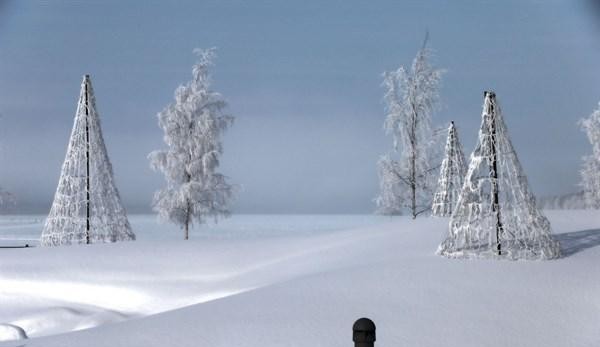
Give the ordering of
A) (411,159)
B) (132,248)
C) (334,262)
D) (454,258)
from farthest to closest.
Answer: (411,159) → (132,248) → (334,262) → (454,258)

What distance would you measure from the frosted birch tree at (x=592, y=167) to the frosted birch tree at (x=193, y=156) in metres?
15.1

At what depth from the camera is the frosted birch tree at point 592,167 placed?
1124 inches

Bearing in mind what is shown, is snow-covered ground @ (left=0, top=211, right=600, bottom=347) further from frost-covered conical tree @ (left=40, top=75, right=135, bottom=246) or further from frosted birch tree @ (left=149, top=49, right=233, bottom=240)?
frosted birch tree @ (left=149, top=49, right=233, bottom=240)

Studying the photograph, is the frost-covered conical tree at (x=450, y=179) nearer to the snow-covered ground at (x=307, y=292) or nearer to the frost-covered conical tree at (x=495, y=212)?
the snow-covered ground at (x=307, y=292)

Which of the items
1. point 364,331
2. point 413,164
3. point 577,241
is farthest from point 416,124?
point 364,331

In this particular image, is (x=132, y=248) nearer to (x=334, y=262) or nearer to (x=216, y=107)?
(x=334, y=262)

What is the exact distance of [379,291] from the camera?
10125 mm

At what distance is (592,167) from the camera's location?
29328 mm

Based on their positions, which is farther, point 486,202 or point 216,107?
point 216,107

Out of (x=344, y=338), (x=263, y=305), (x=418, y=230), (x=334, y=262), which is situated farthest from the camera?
(x=418, y=230)

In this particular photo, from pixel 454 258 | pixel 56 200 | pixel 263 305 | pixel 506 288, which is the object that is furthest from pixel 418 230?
pixel 56 200

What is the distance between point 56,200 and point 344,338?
1271 centimetres

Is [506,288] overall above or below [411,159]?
below

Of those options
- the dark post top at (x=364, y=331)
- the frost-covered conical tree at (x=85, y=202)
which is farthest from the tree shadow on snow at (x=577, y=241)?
the frost-covered conical tree at (x=85, y=202)
